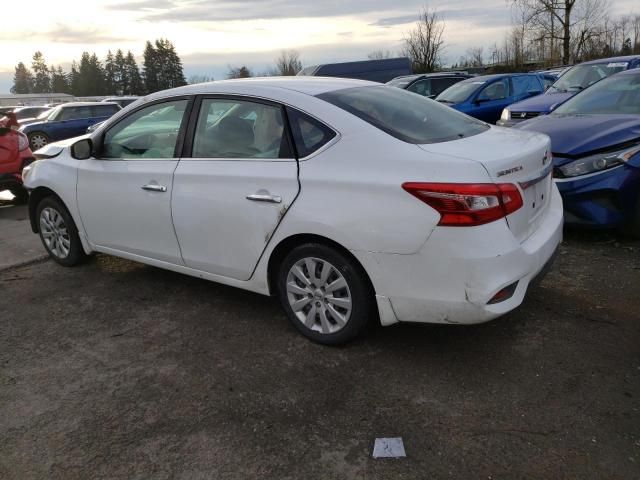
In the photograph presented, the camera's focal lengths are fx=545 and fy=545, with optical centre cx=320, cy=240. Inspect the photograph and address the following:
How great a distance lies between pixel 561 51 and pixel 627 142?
33.7 meters

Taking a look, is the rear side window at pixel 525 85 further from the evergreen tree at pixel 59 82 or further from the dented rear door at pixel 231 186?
the evergreen tree at pixel 59 82

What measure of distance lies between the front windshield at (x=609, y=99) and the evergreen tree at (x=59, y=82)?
96625mm

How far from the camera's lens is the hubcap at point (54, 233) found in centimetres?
493

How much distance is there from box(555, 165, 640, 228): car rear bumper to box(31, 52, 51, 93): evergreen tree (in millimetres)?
111710

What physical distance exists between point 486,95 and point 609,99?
6869mm

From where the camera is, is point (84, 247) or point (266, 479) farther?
point (84, 247)

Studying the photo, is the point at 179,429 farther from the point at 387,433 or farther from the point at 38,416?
the point at 387,433

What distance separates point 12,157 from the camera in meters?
8.50

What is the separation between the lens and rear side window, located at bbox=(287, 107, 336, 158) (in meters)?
3.21

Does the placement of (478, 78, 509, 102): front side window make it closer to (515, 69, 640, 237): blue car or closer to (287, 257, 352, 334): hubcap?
(515, 69, 640, 237): blue car

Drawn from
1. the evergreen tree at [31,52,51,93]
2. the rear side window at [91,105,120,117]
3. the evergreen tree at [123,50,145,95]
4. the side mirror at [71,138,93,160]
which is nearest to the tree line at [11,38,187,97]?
the evergreen tree at [123,50,145,95]

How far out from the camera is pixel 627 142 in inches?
191

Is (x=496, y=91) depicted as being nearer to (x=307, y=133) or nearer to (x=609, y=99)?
(x=609, y=99)

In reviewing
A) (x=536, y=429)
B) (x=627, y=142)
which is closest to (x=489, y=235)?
(x=536, y=429)
